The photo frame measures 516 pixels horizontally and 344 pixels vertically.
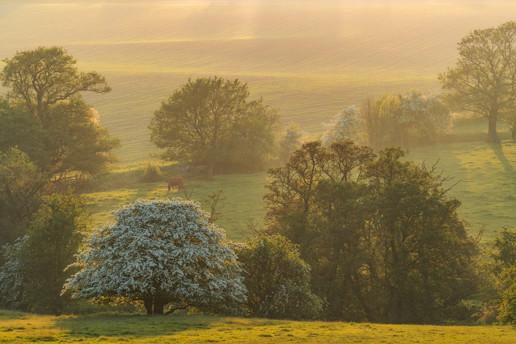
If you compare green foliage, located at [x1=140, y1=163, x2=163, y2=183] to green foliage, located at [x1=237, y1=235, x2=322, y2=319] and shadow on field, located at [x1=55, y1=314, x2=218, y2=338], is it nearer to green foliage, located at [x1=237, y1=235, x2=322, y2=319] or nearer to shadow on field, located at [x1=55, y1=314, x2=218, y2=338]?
green foliage, located at [x1=237, y1=235, x2=322, y2=319]

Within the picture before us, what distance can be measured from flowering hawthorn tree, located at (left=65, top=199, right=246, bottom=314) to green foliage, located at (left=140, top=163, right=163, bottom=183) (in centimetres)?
5577

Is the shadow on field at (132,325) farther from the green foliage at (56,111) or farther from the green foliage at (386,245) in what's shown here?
the green foliage at (56,111)

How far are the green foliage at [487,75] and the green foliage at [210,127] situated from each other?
120 feet

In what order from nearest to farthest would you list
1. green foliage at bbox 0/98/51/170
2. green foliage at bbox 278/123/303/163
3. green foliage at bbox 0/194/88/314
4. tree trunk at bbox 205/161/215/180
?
green foliage at bbox 0/194/88/314 < green foliage at bbox 0/98/51/170 < tree trunk at bbox 205/161/215/180 < green foliage at bbox 278/123/303/163

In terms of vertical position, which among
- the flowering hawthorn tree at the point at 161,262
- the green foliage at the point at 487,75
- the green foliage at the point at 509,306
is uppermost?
the green foliage at the point at 487,75

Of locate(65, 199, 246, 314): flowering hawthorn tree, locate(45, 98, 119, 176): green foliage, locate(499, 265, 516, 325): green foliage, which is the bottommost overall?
locate(499, 265, 516, 325): green foliage

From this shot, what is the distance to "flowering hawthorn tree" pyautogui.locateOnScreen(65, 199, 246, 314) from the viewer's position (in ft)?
109

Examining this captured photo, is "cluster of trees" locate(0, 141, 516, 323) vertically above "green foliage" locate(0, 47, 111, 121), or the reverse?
"green foliage" locate(0, 47, 111, 121)

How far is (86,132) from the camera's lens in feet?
270

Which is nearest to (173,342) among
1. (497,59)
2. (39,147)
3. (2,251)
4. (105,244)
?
(105,244)

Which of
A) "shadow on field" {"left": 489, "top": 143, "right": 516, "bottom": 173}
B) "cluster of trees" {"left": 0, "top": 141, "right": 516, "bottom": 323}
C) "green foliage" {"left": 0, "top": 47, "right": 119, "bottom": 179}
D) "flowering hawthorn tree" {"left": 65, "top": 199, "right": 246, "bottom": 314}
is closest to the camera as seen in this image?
"flowering hawthorn tree" {"left": 65, "top": 199, "right": 246, "bottom": 314}

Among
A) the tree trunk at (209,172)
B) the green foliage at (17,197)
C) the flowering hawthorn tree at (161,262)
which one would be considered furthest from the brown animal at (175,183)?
the flowering hawthorn tree at (161,262)

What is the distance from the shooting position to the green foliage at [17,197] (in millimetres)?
51344

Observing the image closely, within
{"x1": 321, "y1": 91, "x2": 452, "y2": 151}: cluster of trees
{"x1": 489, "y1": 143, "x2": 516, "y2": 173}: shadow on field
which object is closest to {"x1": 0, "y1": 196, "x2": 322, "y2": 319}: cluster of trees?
{"x1": 489, "y1": 143, "x2": 516, "y2": 173}: shadow on field
